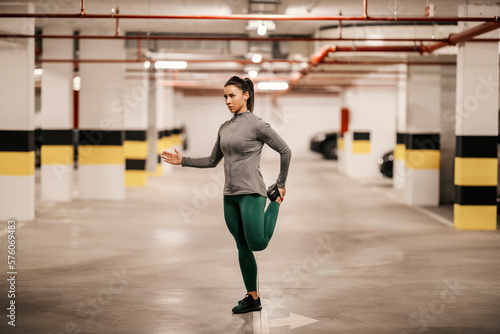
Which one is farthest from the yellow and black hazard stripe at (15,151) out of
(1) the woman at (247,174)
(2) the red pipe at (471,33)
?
(2) the red pipe at (471,33)

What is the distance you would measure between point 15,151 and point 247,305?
5428 millimetres

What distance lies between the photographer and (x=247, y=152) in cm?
424

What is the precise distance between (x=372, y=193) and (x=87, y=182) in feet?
17.9

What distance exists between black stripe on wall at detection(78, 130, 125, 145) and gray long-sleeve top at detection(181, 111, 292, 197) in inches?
316

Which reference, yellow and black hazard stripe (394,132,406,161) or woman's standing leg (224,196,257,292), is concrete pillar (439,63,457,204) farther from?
woman's standing leg (224,196,257,292)

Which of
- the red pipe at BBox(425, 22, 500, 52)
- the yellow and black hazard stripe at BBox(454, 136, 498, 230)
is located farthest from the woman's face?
the yellow and black hazard stripe at BBox(454, 136, 498, 230)

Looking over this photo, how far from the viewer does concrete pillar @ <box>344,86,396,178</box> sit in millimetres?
18062

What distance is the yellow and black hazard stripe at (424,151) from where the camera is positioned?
11.5 metres

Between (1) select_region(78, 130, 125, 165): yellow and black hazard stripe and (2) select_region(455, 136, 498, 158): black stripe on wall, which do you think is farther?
(1) select_region(78, 130, 125, 165): yellow and black hazard stripe

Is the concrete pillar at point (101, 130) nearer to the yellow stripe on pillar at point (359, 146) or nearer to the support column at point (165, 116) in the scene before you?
the support column at point (165, 116)

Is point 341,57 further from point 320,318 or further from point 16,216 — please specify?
point 320,318

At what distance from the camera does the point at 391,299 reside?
4.88m

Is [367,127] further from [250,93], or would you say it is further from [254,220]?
[254,220]

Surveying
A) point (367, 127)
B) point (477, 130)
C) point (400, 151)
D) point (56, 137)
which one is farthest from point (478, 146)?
point (367, 127)
